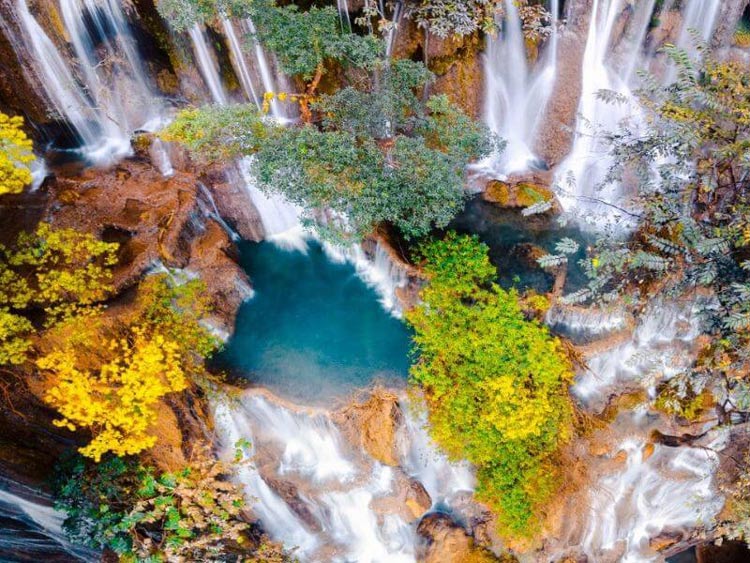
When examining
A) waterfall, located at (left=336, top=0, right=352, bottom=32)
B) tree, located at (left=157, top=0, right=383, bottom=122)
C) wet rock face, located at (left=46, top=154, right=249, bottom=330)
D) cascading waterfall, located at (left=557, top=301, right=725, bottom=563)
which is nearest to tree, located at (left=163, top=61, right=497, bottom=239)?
tree, located at (left=157, top=0, right=383, bottom=122)

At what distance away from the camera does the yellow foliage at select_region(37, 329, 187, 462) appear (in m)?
8.34

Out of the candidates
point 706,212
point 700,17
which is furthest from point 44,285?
point 700,17

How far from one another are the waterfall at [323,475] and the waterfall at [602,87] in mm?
7245

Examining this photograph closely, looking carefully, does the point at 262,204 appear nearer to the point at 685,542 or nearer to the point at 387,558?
the point at 387,558

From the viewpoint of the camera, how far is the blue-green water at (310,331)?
428 inches

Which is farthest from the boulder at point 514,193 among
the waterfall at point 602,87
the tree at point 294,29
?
the tree at point 294,29

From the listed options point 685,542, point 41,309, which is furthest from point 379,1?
point 685,542

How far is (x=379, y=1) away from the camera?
11242mm

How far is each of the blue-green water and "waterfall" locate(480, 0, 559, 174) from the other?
5.51 meters

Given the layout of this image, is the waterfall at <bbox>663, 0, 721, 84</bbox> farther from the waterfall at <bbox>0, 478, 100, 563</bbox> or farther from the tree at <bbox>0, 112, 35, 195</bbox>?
the waterfall at <bbox>0, 478, 100, 563</bbox>

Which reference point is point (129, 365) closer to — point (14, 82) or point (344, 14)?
point (14, 82)

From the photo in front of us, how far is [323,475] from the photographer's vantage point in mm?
10961

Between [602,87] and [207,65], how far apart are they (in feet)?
33.2

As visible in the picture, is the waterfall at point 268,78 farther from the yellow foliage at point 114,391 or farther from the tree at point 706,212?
the tree at point 706,212
